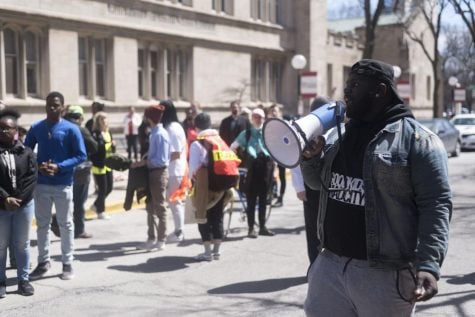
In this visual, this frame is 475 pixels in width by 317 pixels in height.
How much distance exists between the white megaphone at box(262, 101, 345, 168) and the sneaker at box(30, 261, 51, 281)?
4110mm

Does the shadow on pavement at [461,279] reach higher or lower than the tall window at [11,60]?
lower

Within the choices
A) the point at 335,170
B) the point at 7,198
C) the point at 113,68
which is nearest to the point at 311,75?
the point at 113,68

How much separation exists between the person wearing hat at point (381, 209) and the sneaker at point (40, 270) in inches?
179

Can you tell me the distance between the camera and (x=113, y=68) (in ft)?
73.2

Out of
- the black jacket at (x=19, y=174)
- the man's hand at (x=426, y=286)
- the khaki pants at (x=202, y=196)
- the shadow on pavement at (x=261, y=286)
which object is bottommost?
the shadow on pavement at (x=261, y=286)

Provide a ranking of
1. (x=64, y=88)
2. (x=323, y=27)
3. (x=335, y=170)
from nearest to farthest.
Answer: (x=335, y=170)
(x=64, y=88)
(x=323, y=27)

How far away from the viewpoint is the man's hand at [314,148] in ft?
10.8

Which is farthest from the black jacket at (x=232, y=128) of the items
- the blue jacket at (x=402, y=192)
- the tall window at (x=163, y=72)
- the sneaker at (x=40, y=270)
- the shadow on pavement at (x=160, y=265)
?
the tall window at (x=163, y=72)

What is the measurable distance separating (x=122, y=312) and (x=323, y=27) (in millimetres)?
31237

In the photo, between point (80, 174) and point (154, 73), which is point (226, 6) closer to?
point (154, 73)

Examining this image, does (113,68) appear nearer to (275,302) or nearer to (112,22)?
(112,22)

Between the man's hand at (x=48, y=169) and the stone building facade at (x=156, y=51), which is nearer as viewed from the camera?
the man's hand at (x=48, y=169)

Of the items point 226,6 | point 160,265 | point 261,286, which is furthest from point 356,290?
point 226,6

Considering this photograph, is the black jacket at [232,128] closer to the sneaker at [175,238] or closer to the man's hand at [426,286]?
the sneaker at [175,238]
